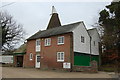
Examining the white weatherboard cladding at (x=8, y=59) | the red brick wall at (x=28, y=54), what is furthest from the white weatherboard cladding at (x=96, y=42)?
the white weatherboard cladding at (x=8, y=59)

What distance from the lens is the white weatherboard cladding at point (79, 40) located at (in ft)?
103

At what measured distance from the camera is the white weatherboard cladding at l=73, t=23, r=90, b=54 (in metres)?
31.3

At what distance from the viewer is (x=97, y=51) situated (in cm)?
3891

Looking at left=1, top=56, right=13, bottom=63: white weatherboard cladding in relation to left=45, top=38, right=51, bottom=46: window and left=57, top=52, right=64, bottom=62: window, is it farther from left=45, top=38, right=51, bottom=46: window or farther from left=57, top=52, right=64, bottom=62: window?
left=57, top=52, right=64, bottom=62: window

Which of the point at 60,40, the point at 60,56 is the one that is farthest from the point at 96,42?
the point at 60,56

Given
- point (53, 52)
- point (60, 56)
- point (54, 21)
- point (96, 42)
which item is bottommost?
point (60, 56)

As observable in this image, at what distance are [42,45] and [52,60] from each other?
388 centimetres

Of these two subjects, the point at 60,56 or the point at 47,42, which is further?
the point at 47,42

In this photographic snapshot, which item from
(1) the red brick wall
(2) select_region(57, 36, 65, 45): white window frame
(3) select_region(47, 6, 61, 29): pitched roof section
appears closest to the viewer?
(2) select_region(57, 36, 65, 45): white window frame

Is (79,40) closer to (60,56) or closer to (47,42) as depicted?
(60,56)

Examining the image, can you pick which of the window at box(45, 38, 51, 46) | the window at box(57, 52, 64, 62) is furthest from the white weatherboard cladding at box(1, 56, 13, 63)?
the window at box(57, 52, 64, 62)

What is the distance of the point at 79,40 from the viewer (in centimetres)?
3247

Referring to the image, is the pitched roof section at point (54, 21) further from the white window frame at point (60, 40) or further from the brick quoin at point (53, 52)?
the white window frame at point (60, 40)

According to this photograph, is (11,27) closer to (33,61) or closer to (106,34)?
(33,61)
